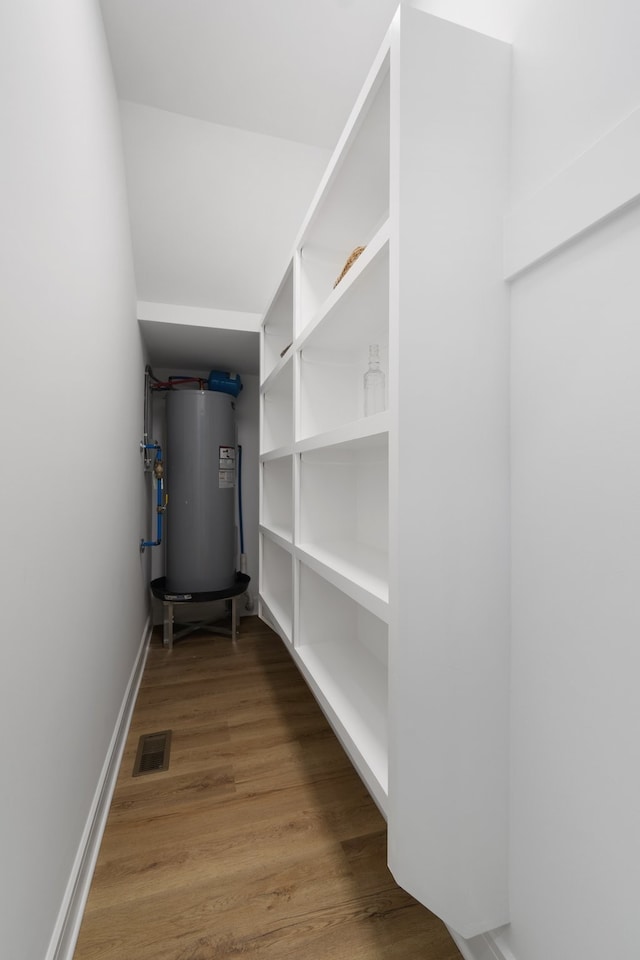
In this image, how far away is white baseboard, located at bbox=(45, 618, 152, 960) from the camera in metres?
0.91

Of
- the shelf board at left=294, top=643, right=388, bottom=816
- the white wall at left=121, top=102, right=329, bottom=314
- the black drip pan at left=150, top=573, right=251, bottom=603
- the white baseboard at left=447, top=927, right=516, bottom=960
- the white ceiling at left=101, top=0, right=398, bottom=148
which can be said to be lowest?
the white baseboard at left=447, top=927, right=516, bottom=960

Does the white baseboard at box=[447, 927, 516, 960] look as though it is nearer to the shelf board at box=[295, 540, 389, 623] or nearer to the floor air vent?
the shelf board at box=[295, 540, 389, 623]

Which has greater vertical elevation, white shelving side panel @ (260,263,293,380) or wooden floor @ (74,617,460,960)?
white shelving side panel @ (260,263,293,380)

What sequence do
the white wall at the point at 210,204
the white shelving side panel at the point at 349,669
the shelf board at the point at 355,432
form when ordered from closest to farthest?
the shelf board at the point at 355,432, the white shelving side panel at the point at 349,669, the white wall at the point at 210,204

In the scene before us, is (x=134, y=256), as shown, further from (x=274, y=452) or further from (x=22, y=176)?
(x=22, y=176)

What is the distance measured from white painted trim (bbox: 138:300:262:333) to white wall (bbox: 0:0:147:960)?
0.82 m

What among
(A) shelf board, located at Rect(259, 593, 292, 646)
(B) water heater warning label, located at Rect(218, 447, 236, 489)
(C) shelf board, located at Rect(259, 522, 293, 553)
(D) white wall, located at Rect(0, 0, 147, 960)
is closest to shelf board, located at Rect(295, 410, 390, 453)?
(C) shelf board, located at Rect(259, 522, 293, 553)

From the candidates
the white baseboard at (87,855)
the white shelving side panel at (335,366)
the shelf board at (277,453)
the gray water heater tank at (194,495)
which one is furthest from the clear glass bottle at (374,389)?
the gray water heater tank at (194,495)

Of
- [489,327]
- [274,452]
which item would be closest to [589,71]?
[489,327]

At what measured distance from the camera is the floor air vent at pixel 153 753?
1585mm

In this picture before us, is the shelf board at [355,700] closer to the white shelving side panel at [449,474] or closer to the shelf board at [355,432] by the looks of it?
the white shelving side panel at [449,474]

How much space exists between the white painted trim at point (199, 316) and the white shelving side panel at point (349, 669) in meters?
1.55

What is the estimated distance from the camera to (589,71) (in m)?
0.70

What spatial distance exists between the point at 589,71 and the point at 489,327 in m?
0.41
